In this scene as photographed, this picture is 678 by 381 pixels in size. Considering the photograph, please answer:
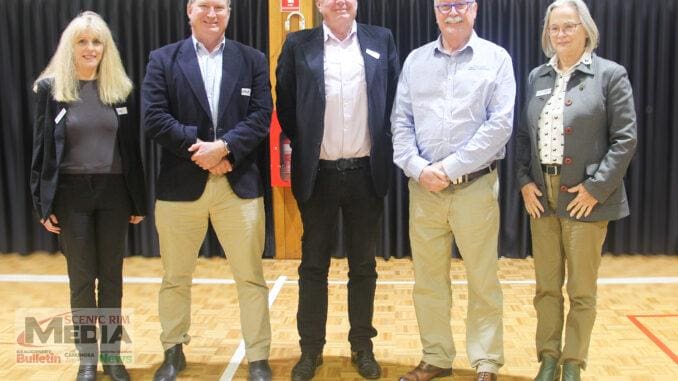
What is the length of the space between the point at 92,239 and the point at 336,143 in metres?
1.17

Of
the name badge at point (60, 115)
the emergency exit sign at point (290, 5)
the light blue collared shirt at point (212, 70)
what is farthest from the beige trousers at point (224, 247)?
the emergency exit sign at point (290, 5)

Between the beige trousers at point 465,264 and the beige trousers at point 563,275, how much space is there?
0.68ft

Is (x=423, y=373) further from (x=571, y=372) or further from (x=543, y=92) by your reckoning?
(x=543, y=92)

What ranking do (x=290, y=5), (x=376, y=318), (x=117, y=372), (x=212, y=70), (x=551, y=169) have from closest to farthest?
(x=551, y=169)
(x=212, y=70)
(x=117, y=372)
(x=376, y=318)
(x=290, y=5)

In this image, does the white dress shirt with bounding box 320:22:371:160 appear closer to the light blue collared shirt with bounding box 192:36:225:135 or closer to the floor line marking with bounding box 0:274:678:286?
the light blue collared shirt with bounding box 192:36:225:135

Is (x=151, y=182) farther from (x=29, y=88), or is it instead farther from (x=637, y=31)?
(x=637, y=31)

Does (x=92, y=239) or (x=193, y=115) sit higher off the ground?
(x=193, y=115)

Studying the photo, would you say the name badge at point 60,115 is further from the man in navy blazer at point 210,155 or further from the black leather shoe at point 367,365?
the black leather shoe at point 367,365

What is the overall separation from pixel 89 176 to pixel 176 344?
0.88m

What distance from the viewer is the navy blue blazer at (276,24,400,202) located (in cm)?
266

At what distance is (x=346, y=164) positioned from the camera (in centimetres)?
270

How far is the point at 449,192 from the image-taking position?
2.58 meters

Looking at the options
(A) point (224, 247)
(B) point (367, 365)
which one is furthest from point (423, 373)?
(A) point (224, 247)

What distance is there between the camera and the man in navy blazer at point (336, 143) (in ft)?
8.77
